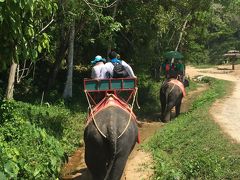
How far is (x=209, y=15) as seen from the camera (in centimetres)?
1944

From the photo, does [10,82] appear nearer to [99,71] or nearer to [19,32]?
[99,71]

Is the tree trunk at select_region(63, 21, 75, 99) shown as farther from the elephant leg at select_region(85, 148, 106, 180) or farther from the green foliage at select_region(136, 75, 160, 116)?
the elephant leg at select_region(85, 148, 106, 180)

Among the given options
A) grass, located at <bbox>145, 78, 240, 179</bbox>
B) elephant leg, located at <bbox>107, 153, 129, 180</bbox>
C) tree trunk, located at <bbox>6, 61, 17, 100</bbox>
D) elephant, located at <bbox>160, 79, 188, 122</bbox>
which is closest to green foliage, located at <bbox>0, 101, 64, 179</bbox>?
elephant leg, located at <bbox>107, 153, 129, 180</bbox>

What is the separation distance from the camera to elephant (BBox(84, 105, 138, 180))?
7.29 meters

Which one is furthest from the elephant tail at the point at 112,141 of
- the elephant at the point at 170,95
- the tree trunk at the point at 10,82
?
the elephant at the point at 170,95

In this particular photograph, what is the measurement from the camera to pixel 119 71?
9.88 m

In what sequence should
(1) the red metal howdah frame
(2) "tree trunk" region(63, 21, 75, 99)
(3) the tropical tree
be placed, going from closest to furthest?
(3) the tropical tree < (1) the red metal howdah frame < (2) "tree trunk" region(63, 21, 75, 99)

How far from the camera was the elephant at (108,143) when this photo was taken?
23.9ft

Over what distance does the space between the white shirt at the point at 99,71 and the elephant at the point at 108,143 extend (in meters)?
1.94

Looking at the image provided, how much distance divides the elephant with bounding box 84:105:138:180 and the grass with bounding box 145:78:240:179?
1440 mm

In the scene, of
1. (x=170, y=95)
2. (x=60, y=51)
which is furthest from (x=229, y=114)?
(x=60, y=51)

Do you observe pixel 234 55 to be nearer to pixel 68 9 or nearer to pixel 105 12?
pixel 105 12

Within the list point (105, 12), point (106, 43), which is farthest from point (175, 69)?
point (105, 12)

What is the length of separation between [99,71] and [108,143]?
2789 millimetres
